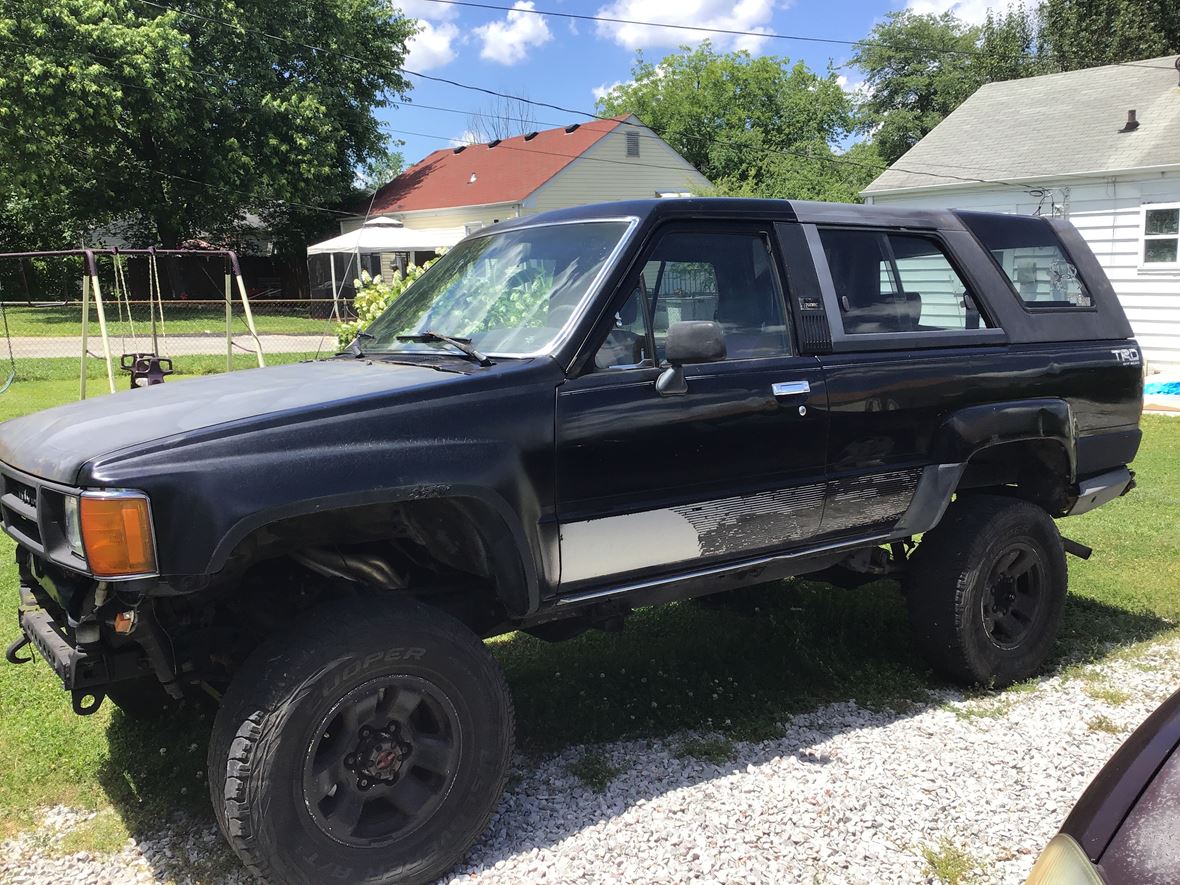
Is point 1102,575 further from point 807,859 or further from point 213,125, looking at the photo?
point 213,125

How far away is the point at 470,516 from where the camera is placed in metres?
3.05

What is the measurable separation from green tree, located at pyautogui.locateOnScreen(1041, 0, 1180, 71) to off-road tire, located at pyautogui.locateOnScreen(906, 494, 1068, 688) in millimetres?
30678

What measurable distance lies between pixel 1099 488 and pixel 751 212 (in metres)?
2.37

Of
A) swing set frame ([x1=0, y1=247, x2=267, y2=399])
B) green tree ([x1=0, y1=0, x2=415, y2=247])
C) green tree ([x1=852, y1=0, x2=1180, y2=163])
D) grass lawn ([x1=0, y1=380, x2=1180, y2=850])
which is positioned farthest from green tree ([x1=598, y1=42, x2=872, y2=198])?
grass lawn ([x1=0, y1=380, x2=1180, y2=850])

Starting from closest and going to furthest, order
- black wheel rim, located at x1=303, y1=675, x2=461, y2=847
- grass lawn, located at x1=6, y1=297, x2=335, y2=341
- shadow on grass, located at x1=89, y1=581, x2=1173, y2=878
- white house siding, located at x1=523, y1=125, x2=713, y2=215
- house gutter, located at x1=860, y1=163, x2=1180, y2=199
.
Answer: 1. black wheel rim, located at x1=303, y1=675, x2=461, y2=847
2. shadow on grass, located at x1=89, y1=581, x2=1173, y2=878
3. house gutter, located at x1=860, y1=163, x2=1180, y2=199
4. grass lawn, located at x1=6, y1=297, x2=335, y2=341
5. white house siding, located at x1=523, y1=125, x2=713, y2=215

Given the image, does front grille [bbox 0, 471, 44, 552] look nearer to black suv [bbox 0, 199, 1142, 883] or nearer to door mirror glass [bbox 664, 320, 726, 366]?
black suv [bbox 0, 199, 1142, 883]

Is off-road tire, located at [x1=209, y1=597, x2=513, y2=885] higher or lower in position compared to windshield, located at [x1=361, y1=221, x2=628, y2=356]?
lower

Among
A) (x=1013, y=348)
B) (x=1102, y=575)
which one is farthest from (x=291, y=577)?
(x=1102, y=575)

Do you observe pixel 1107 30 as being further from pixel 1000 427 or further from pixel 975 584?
pixel 975 584

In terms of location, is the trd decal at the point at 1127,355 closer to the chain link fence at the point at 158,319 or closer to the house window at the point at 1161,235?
the chain link fence at the point at 158,319

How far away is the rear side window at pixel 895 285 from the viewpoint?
4059 millimetres

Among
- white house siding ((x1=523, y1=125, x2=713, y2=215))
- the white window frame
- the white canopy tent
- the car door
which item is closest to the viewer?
the car door

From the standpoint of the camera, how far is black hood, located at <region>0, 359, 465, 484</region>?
2.76 meters

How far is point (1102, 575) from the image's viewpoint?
237 inches
